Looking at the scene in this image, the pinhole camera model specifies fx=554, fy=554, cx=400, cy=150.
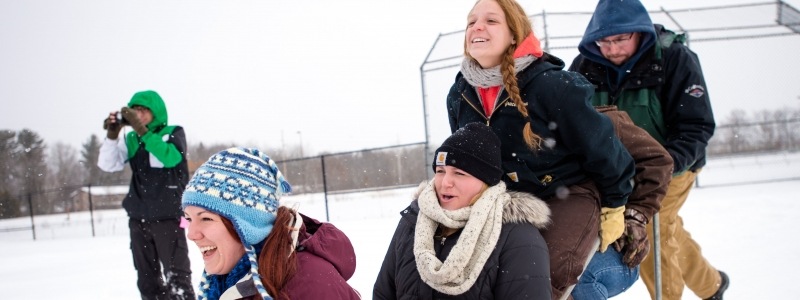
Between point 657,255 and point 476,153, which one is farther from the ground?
point 476,153

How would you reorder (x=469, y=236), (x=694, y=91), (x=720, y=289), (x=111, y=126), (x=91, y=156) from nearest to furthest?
1. (x=469, y=236)
2. (x=694, y=91)
3. (x=720, y=289)
4. (x=111, y=126)
5. (x=91, y=156)

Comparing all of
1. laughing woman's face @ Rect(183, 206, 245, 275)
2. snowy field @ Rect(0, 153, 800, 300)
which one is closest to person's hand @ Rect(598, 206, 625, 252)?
snowy field @ Rect(0, 153, 800, 300)

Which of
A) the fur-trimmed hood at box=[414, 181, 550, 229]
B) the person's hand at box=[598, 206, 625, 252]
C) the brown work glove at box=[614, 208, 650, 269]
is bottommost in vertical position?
the brown work glove at box=[614, 208, 650, 269]

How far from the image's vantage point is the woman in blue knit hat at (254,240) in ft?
5.43

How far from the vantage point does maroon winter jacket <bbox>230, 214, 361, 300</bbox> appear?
1640mm

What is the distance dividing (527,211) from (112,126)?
414cm

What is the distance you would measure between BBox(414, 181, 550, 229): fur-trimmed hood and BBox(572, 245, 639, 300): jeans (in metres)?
0.47

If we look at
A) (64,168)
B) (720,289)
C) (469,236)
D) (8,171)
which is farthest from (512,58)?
(64,168)

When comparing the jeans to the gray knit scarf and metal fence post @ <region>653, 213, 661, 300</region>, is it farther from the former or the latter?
the gray knit scarf

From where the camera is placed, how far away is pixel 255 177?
176cm

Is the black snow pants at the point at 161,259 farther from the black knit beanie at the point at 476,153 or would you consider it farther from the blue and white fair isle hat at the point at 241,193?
the black knit beanie at the point at 476,153

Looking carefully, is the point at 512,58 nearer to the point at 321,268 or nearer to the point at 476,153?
the point at 476,153

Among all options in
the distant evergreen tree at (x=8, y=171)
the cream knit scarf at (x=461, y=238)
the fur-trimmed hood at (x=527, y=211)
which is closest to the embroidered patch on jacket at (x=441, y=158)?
the cream knit scarf at (x=461, y=238)

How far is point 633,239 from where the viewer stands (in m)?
2.28
